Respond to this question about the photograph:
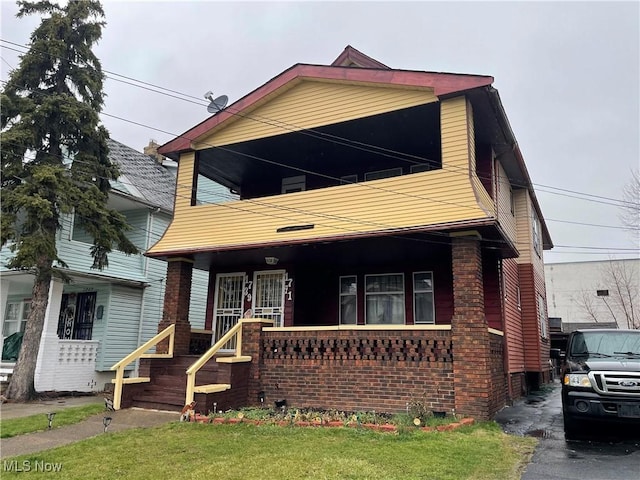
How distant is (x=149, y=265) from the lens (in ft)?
59.1

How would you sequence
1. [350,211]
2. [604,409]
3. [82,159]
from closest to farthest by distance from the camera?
[604,409] → [350,211] → [82,159]

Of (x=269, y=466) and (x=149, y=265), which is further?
(x=149, y=265)

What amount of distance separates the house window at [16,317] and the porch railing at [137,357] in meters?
10.0

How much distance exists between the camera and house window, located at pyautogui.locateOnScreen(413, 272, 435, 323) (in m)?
12.7

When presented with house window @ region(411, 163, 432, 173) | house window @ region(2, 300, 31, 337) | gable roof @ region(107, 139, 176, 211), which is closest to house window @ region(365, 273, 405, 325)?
house window @ region(411, 163, 432, 173)

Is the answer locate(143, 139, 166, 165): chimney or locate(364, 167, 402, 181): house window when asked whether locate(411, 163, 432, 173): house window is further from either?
locate(143, 139, 166, 165): chimney

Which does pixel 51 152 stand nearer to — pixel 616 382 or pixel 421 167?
pixel 421 167

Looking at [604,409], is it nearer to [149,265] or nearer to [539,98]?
[149,265]

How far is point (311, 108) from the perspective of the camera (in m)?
11.9

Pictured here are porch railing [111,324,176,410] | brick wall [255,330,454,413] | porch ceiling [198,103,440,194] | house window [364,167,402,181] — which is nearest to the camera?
brick wall [255,330,454,413]

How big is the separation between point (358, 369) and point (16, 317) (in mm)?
15982

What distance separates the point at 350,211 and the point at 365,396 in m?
4.02

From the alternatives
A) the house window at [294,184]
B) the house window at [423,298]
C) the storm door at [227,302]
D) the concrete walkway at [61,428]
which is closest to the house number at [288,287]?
the storm door at [227,302]

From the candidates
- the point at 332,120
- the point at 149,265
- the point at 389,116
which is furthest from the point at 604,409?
the point at 149,265
